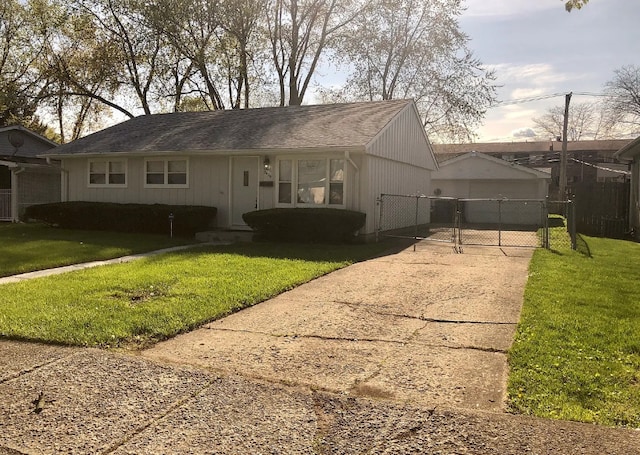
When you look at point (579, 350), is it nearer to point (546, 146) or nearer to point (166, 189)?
point (166, 189)

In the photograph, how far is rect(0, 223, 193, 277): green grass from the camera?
9.68 m

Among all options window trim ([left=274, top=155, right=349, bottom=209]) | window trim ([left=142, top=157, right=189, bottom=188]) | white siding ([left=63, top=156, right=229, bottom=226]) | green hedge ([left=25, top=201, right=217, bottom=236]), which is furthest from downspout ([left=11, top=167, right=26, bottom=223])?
window trim ([left=274, top=155, right=349, bottom=209])

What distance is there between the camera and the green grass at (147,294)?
5082 mm

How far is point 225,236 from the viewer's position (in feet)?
47.1

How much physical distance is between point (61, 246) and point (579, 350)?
1125 centimetres

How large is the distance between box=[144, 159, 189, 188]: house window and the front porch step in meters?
2.37

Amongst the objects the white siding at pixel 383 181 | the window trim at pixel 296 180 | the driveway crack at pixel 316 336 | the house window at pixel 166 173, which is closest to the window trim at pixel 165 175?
the house window at pixel 166 173

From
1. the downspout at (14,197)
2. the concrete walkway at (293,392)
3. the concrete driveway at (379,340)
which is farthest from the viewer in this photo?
the downspout at (14,197)

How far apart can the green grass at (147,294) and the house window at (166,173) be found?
5883mm

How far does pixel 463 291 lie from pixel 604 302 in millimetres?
1798

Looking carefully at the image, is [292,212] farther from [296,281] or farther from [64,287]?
[64,287]

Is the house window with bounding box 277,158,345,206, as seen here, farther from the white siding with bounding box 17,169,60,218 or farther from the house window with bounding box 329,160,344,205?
the white siding with bounding box 17,169,60,218

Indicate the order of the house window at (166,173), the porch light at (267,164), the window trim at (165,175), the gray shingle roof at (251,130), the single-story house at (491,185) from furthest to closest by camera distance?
the single-story house at (491,185) → the house window at (166,173) → the window trim at (165,175) → the porch light at (267,164) → the gray shingle roof at (251,130)

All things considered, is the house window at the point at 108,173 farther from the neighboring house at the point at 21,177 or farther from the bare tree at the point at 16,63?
the bare tree at the point at 16,63
